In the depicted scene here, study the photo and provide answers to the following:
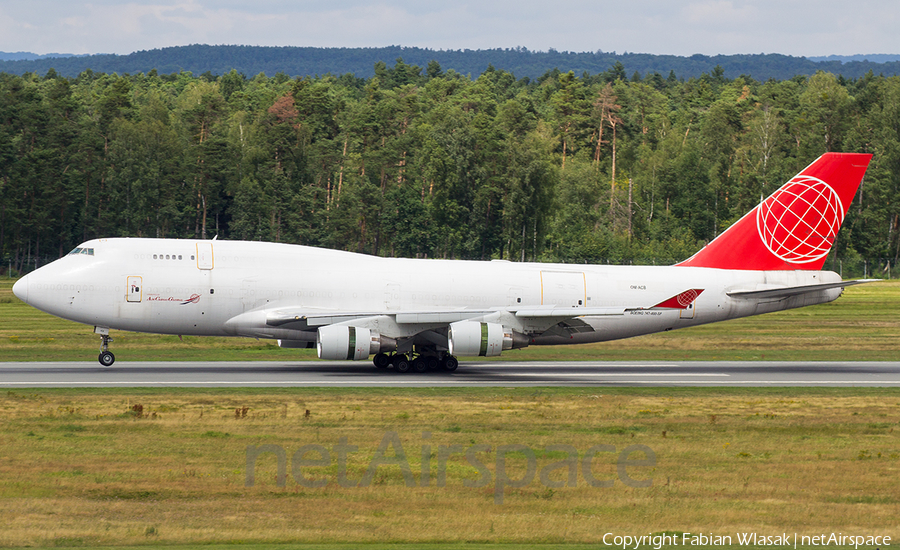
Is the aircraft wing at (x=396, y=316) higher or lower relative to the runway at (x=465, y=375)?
higher

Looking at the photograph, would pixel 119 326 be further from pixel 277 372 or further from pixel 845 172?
pixel 845 172

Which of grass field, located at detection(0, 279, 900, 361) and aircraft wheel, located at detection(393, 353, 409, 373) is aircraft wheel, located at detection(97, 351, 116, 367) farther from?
aircraft wheel, located at detection(393, 353, 409, 373)

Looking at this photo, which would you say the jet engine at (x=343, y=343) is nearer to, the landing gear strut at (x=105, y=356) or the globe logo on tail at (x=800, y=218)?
the landing gear strut at (x=105, y=356)

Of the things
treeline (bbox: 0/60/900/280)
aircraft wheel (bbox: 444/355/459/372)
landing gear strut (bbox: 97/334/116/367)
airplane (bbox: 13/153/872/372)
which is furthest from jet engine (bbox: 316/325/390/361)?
treeline (bbox: 0/60/900/280)

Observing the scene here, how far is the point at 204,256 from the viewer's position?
1284 inches

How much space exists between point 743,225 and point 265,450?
79.1 feet

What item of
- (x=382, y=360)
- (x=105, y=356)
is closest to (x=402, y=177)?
(x=382, y=360)

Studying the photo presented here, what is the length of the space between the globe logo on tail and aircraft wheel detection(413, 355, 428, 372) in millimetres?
13889

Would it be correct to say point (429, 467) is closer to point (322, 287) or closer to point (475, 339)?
point (475, 339)

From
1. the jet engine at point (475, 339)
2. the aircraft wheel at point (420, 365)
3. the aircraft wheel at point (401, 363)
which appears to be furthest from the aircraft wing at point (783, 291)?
the aircraft wheel at point (401, 363)

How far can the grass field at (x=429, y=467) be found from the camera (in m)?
14.2

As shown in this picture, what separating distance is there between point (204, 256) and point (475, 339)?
9534mm

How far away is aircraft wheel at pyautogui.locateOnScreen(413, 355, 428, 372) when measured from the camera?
111ft

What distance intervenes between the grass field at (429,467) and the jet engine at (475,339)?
3.86m
